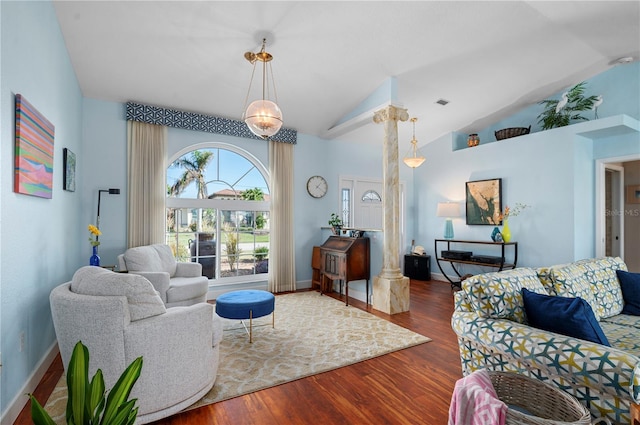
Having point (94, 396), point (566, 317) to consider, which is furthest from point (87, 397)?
point (566, 317)

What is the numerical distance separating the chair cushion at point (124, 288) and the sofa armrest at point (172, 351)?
65 mm

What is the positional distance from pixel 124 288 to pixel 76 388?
2.64ft

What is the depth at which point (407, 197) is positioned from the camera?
7066 mm

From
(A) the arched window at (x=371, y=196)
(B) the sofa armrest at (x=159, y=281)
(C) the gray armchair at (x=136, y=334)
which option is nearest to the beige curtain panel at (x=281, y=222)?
(A) the arched window at (x=371, y=196)

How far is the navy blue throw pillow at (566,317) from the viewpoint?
1.63m

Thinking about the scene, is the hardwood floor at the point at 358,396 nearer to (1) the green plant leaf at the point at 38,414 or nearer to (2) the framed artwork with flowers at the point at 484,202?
(1) the green plant leaf at the point at 38,414

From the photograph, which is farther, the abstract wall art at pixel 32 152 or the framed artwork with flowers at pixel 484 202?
the framed artwork with flowers at pixel 484 202

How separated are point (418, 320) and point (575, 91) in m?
4.41

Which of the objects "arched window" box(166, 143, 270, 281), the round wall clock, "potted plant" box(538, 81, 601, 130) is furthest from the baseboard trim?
"potted plant" box(538, 81, 601, 130)

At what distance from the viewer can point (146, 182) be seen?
436 centimetres

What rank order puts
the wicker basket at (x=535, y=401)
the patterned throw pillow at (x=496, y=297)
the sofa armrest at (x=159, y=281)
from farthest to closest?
the sofa armrest at (x=159, y=281), the patterned throw pillow at (x=496, y=297), the wicker basket at (x=535, y=401)

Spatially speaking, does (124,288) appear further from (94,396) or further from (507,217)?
(507,217)

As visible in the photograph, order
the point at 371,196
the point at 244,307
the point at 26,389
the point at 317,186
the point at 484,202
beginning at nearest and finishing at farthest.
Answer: the point at 26,389, the point at 244,307, the point at 484,202, the point at 317,186, the point at 371,196

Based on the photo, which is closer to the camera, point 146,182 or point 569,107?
point 146,182
